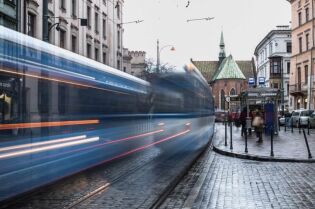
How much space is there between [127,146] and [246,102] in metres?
19.2

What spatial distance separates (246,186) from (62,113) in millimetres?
4385

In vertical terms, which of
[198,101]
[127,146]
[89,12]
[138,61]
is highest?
[89,12]

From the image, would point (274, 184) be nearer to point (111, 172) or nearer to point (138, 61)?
point (111, 172)

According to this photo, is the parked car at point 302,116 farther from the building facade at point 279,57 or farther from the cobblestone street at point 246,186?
the building facade at point 279,57

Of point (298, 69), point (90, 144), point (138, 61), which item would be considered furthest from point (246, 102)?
point (298, 69)

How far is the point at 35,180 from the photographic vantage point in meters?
7.59

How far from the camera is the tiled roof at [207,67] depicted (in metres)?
139

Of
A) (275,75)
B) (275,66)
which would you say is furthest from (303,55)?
(275,75)

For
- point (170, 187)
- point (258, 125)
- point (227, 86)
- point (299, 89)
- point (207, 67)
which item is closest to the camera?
point (170, 187)

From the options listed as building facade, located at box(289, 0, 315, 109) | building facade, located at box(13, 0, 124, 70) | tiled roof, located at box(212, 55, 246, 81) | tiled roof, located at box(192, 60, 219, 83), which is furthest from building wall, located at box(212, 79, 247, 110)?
building facade, located at box(13, 0, 124, 70)

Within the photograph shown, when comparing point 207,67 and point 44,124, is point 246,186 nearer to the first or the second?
point 44,124

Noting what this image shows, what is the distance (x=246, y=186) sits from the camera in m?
10.6

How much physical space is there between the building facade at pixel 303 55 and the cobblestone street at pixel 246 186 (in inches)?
1811

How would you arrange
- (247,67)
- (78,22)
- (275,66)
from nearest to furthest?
(78,22) → (275,66) → (247,67)
